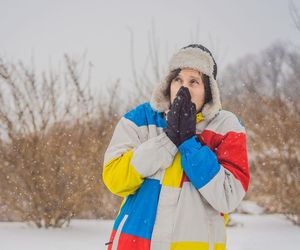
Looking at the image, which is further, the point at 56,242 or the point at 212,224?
the point at 56,242

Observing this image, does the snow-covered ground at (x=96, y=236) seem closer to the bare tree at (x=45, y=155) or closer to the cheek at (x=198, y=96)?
the bare tree at (x=45, y=155)

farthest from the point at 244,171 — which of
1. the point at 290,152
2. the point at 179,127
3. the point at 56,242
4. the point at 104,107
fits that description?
the point at 104,107

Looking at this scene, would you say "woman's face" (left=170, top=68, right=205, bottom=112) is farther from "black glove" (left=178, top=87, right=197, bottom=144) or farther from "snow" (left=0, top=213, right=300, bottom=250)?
"snow" (left=0, top=213, right=300, bottom=250)

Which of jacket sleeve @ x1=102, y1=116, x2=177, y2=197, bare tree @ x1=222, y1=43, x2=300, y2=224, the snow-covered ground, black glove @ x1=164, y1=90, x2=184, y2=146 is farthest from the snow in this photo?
black glove @ x1=164, y1=90, x2=184, y2=146

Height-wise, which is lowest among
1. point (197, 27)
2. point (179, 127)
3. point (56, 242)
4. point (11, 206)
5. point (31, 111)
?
point (56, 242)

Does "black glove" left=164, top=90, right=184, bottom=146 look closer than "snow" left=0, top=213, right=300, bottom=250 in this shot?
Yes

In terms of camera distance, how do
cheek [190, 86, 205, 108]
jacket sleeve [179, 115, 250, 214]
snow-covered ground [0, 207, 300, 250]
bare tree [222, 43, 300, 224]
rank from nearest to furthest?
jacket sleeve [179, 115, 250, 214]
cheek [190, 86, 205, 108]
snow-covered ground [0, 207, 300, 250]
bare tree [222, 43, 300, 224]

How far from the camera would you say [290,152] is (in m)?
6.51

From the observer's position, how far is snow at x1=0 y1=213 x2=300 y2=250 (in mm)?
5074

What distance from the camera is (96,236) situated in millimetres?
5688

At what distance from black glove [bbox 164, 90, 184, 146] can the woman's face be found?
132 mm

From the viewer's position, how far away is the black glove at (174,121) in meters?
1.54

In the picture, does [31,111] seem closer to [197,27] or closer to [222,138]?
[197,27]

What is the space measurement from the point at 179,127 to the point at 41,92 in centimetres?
534
